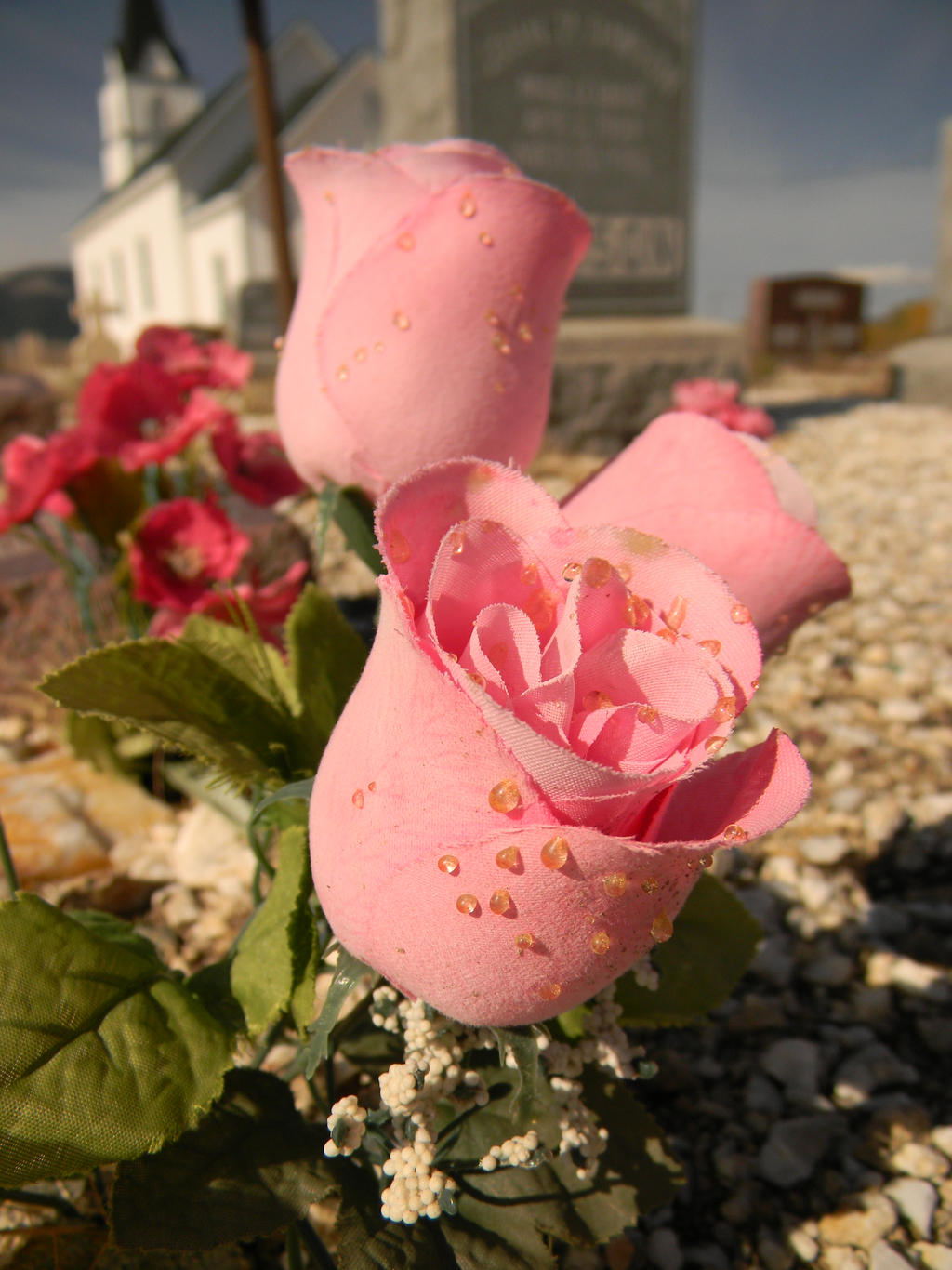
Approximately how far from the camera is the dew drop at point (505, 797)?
1.50 feet

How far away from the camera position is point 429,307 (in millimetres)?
689

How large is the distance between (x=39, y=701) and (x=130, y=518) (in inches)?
28.9

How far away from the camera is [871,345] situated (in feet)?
53.0

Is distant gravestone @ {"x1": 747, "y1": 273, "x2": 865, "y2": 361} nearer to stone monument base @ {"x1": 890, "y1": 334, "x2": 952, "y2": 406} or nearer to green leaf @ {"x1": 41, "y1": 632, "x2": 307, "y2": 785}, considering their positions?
stone monument base @ {"x1": 890, "y1": 334, "x2": 952, "y2": 406}

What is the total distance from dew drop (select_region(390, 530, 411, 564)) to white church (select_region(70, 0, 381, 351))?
13.3 meters

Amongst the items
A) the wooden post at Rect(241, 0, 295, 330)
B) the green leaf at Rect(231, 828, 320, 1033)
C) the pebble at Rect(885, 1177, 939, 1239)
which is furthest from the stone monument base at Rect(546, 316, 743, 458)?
the green leaf at Rect(231, 828, 320, 1033)

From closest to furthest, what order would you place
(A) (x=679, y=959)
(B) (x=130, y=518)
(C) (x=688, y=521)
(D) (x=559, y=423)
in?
(C) (x=688, y=521) → (A) (x=679, y=959) → (B) (x=130, y=518) → (D) (x=559, y=423)

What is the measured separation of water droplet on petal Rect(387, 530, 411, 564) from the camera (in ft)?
1.64

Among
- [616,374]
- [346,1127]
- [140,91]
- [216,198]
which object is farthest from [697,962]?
[140,91]

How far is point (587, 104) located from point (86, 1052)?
7.00 metres

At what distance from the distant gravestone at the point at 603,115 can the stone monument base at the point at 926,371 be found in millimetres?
2562

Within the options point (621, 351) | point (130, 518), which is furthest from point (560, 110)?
point (130, 518)

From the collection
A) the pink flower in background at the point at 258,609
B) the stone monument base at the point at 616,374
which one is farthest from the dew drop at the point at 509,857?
the stone monument base at the point at 616,374

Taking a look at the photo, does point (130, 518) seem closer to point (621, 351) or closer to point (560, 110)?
point (621, 351)
